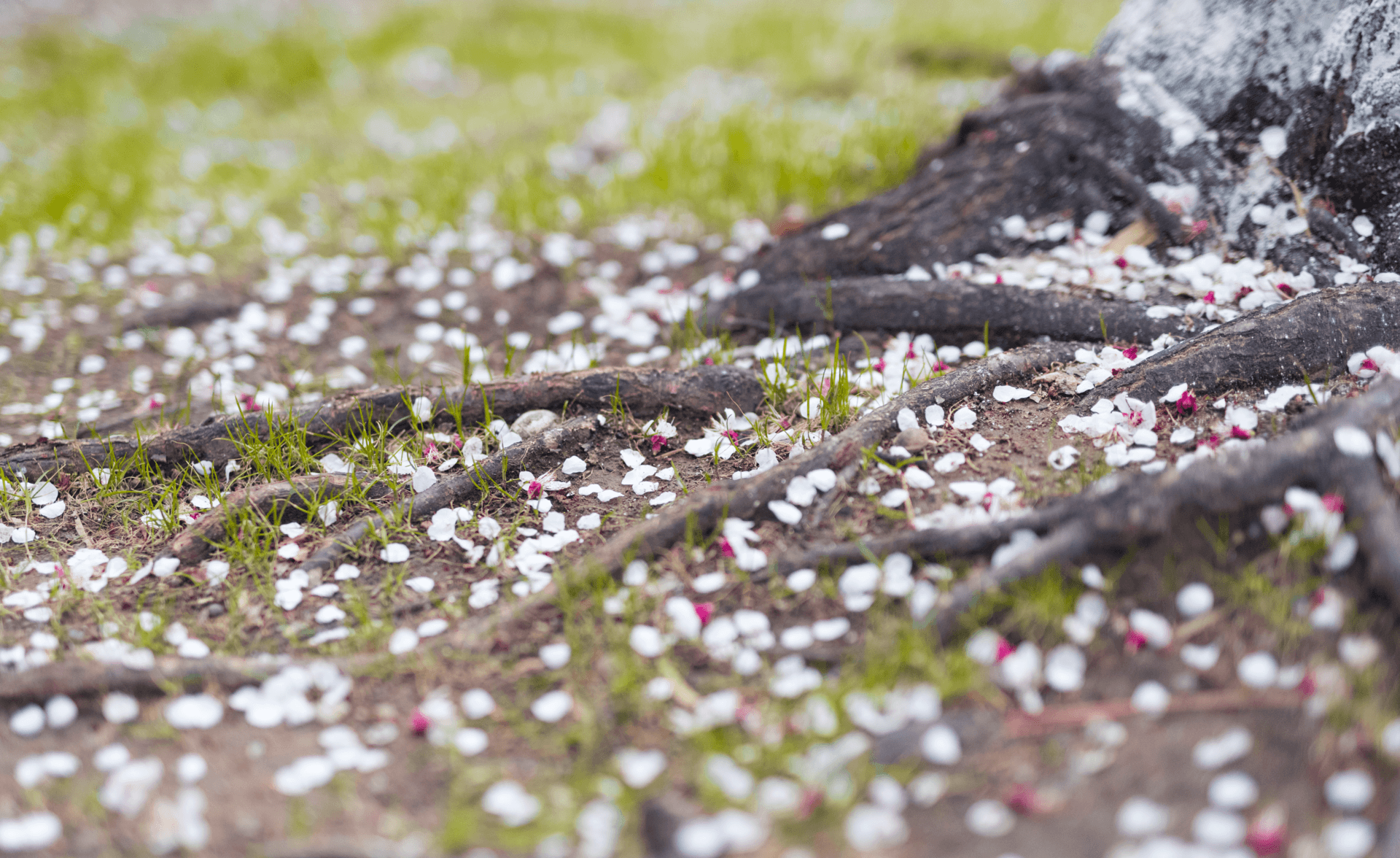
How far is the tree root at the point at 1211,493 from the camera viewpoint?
2277 mm

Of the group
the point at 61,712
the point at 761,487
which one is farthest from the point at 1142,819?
the point at 61,712

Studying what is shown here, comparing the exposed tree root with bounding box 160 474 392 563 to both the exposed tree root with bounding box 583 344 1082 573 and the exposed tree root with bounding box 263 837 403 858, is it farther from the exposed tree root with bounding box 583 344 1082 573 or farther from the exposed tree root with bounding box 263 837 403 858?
the exposed tree root with bounding box 263 837 403 858

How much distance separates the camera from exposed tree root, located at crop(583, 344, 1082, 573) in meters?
2.80

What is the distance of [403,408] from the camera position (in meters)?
3.76

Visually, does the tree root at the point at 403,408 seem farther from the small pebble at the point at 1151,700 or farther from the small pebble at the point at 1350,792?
the small pebble at the point at 1350,792

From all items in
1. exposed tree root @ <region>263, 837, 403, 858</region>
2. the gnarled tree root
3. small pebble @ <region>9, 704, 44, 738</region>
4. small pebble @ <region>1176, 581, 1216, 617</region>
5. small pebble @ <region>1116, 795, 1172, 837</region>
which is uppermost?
the gnarled tree root

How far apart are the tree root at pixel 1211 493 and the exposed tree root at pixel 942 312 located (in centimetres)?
116

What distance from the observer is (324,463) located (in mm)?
3490

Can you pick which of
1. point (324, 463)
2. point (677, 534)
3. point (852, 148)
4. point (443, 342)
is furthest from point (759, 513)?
point (852, 148)

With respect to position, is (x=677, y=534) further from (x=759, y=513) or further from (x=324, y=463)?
(x=324, y=463)

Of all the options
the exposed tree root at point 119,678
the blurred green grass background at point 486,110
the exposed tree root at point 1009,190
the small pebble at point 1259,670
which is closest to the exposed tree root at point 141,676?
the exposed tree root at point 119,678

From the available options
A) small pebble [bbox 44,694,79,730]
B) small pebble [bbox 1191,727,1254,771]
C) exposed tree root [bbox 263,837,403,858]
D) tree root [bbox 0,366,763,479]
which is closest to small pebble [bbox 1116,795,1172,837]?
small pebble [bbox 1191,727,1254,771]

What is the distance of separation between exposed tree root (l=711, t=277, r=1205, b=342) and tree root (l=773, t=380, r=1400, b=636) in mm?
1160

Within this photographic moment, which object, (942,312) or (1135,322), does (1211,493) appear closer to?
(1135,322)
